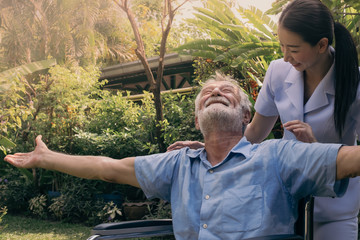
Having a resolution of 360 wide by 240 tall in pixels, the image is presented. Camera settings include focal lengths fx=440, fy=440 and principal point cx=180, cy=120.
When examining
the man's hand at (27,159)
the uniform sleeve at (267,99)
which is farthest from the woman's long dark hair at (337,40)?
the man's hand at (27,159)

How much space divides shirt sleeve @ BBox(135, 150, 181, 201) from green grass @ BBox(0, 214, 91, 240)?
369 cm

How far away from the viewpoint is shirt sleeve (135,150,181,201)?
2111 millimetres

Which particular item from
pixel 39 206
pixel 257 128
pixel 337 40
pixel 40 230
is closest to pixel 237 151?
pixel 257 128

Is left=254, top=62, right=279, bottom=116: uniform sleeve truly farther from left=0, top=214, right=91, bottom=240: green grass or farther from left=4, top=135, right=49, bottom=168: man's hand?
left=0, top=214, right=91, bottom=240: green grass

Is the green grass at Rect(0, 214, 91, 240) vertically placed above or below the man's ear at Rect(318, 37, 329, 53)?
below

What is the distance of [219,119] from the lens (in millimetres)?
2117

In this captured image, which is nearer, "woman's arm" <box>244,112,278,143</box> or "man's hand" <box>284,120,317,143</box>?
"man's hand" <box>284,120,317,143</box>

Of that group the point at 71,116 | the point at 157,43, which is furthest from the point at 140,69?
the point at 157,43

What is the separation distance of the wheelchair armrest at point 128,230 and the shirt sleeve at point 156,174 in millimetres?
229

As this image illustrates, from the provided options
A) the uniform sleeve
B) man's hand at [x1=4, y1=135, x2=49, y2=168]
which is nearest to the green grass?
man's hand at [x1=4, y1=135, x2=49, y2=168]

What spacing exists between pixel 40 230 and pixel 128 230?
466 centimetres

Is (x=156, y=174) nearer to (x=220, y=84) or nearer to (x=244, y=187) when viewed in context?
(x=244, y=187)

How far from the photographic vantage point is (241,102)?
224 centimetres

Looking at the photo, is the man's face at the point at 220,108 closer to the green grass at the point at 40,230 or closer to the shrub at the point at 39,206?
the green grass at the point at 40,230
